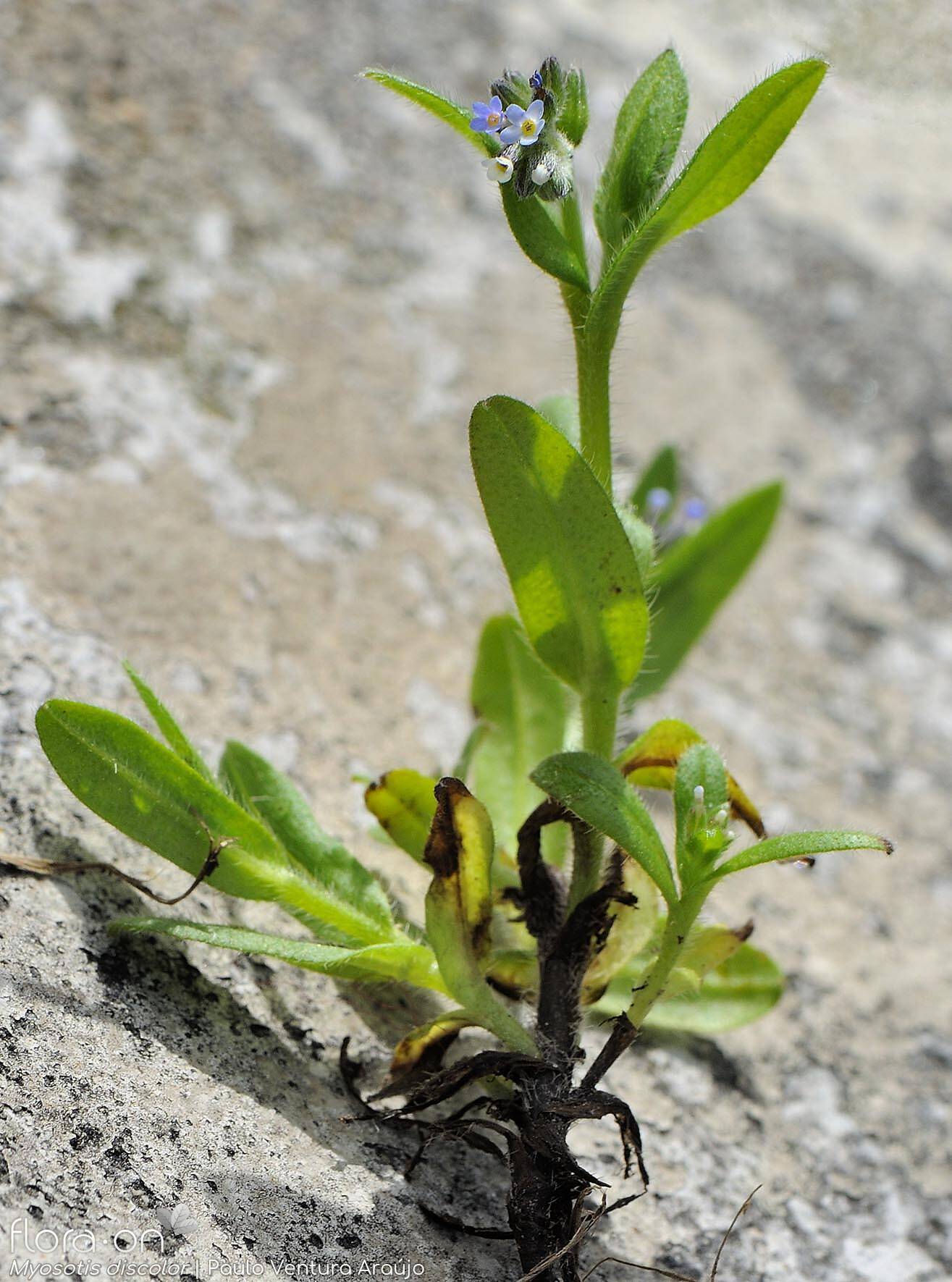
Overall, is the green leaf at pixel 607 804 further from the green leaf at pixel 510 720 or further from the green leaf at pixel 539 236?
the green leaf at pixel 539 236

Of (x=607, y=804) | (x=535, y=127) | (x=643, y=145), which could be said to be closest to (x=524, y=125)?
(x=535, y=127)

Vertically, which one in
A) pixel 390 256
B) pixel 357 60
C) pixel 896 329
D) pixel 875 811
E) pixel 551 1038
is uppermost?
pixel 896 329

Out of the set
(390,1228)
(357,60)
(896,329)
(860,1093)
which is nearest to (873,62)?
(896,329)

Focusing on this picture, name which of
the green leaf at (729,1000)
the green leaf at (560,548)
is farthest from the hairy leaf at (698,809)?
the green leaf at (729,1000)

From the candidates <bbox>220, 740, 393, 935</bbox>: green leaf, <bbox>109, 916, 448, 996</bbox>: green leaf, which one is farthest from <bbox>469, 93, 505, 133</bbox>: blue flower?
<bbox>109, 916, 448, 996</bbox>: green leaf

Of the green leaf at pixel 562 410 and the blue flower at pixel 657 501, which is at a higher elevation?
the blue flower at pixel 657 501

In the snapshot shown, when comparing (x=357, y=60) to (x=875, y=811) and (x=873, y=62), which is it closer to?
(x=873, y=62)

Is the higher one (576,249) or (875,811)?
(576,249)

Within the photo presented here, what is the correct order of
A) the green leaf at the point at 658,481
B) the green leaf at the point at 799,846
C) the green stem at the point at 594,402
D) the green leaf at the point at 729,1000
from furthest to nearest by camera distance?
1. the green leaf at the point at 658,481
2. the green leaf at the point at 729,1000
3. the green stem at the point at 594,402
4. the green leaf at the point at 799,846
